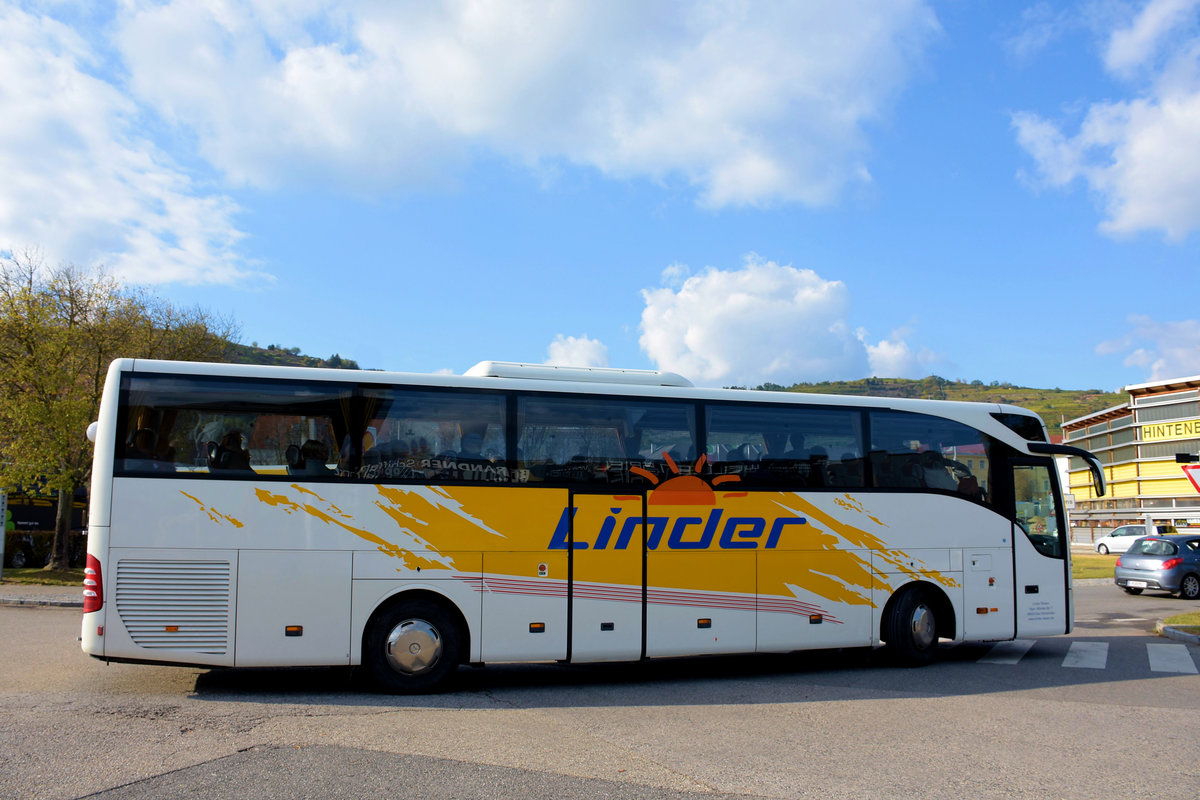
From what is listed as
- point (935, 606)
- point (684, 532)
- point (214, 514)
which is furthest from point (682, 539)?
point (214, 514)

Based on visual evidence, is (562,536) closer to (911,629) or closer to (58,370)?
(911,629)

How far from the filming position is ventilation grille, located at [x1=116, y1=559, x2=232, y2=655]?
8320mm

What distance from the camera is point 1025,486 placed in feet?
38.8

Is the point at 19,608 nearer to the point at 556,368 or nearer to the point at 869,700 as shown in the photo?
the point at 556,368

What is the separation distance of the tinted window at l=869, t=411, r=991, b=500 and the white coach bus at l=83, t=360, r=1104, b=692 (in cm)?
3

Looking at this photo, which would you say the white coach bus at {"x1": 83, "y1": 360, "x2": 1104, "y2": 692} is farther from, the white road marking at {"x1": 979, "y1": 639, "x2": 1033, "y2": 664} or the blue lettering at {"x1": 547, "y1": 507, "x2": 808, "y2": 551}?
the white road marking at {"x1": 979, "y1": 639, "x2": 1033, "y2": 664}

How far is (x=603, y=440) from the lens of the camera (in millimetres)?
9766

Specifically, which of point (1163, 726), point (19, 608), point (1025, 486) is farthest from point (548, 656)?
point (19, 608)

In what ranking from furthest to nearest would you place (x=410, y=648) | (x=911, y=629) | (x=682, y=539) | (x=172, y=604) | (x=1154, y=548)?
(x=1154, y=548), (x=911, y=629), (x=682, y=539), (x=410, y=648), (x=172, y=604)

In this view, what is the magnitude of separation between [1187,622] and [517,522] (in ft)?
42.0

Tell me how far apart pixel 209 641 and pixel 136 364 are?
293cm

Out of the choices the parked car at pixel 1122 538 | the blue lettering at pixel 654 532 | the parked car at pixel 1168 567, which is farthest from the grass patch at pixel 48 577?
the parked car at pixel 1122 538

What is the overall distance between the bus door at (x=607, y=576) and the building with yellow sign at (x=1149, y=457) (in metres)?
63.7

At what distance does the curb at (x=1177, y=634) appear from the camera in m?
13.4
